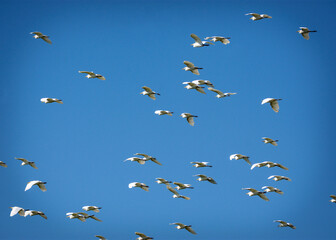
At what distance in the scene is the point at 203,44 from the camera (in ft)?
133

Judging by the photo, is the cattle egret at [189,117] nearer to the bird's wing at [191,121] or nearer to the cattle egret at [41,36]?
the bird's wing at [191,121]

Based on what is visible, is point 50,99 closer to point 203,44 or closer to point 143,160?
point 143,160

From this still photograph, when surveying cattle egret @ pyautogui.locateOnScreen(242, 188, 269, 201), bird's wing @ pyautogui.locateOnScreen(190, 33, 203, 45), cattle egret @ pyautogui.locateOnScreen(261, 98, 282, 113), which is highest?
bird's wing @ pyautogui.locateOnScreen(190, 33, 203, 45)

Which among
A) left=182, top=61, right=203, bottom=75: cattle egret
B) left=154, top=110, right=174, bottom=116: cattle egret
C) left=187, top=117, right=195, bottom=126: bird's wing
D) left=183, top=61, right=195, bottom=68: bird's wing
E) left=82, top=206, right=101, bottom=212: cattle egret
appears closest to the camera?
left=183, top=61, right=195, bottom=68: bird's wing

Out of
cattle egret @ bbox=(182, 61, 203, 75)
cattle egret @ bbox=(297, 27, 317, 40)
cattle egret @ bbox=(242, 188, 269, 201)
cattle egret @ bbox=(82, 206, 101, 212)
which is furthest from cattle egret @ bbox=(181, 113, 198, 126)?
cattle egret @ bbox=(297, 27, 317, 40)

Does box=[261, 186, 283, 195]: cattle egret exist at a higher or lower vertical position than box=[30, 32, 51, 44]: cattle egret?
lower

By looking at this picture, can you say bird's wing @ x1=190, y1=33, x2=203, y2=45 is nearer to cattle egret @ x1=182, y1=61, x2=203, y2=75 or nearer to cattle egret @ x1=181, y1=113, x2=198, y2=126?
cattle egret @ x1=182, y1=61, x2=203, y2=75

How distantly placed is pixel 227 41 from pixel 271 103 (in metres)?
5.44

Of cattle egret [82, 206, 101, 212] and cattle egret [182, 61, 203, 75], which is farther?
cattle egret [82, 206, 101, 212]

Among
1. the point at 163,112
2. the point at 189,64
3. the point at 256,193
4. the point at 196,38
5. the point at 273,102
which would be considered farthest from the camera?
the point at 163,112

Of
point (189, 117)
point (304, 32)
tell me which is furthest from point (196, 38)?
point (304, 32)

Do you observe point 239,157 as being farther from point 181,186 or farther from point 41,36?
point 41,36

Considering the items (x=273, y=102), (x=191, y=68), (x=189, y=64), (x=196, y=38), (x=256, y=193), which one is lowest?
(x=256, y=193)

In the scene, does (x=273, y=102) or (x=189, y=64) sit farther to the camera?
(x=189, y=64)
